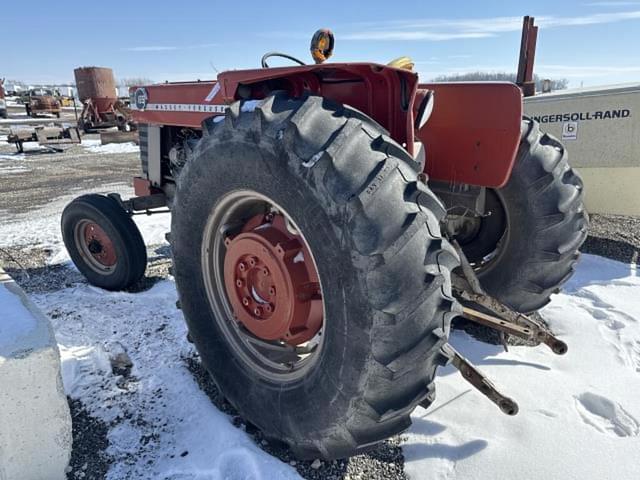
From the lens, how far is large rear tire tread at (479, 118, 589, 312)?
2.60 metres

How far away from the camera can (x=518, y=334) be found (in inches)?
94.0

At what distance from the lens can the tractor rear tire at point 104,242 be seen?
358cm

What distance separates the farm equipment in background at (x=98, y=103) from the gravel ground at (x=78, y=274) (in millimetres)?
7290

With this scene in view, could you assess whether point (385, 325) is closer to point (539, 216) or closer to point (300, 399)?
point (300, 399)

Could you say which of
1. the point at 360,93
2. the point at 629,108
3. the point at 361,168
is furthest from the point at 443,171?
the point at 629,108

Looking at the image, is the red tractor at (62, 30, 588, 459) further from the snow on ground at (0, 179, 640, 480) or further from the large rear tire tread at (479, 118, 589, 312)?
the snow on ground at (0, 179, 640, 480)

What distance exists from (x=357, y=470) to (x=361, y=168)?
1.24m

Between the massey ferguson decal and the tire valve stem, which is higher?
the massey ferguson decal

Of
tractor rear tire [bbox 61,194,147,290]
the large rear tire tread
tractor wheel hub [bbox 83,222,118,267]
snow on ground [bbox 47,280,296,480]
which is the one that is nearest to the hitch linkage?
the large rear tire tread

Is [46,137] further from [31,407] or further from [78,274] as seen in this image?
[31,407]

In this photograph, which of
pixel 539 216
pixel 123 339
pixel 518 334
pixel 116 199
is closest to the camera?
pixel 518 334

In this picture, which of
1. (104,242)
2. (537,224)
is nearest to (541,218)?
(537,224)

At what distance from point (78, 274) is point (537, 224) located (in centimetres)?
363

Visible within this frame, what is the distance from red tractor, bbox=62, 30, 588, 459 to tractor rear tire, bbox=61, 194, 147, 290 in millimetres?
963
